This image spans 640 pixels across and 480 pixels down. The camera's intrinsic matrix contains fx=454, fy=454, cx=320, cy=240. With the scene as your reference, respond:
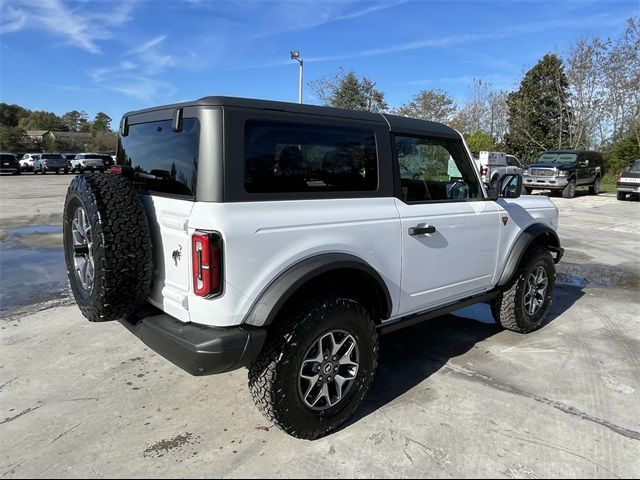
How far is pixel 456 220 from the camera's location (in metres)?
3.54

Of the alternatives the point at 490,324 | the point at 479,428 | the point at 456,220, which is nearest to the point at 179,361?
the point at 479,428

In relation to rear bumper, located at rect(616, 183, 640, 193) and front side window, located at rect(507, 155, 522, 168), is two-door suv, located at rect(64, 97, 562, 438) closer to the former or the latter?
rear bumper, located at rect(616, 183, 640, 193)

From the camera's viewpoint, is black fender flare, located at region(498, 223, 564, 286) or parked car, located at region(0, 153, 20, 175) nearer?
black fender flare, located at region(498, 223, 564, 286)

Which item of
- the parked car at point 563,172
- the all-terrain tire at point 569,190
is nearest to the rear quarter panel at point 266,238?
the parked car at point 563,172

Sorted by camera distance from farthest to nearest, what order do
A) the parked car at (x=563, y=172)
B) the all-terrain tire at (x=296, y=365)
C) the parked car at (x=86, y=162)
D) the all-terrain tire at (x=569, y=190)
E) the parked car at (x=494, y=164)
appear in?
1. the parked car at (x=86, y=162)
2. the all-terrain tire at (x=569, y=190)
3. the parked car at (x=563, y=172)
4. the parked car at (x=494, y=164)
5. the all-terrain tire at (x=296, y=365)

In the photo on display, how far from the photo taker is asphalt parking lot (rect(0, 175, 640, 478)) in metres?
2.55

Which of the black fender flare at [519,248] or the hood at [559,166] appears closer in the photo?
the black fender flare at [519,248]

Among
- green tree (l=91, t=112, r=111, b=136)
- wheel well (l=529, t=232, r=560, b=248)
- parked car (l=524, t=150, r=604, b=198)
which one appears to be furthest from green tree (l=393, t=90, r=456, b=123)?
green tree (l=91, t=112, r=111, b=136)

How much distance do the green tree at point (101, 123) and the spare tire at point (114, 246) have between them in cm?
9282

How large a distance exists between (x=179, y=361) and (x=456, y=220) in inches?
89.3

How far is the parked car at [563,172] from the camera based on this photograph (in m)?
19.5

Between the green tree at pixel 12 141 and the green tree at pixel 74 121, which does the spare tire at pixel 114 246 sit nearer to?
the green tree at pixel 12 141

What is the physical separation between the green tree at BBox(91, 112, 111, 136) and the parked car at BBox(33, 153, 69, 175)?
169 ft

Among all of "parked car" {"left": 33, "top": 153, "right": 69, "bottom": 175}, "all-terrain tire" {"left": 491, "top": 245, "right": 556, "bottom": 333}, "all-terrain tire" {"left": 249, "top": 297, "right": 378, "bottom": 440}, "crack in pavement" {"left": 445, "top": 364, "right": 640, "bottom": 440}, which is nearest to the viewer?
"all-terrain tire" {"left": 249, "top": 297, "right": 378, "bottom": 440}
